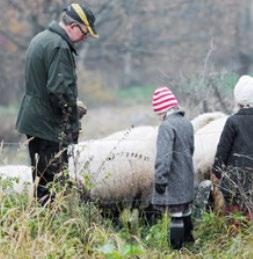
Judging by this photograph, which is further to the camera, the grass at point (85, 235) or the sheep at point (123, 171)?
the sheep at point (123, 171)

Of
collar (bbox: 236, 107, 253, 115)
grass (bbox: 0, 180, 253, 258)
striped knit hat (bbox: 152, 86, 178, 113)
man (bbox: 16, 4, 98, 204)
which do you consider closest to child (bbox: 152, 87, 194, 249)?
striped knit hat (bbox: 152, 86, 178, 113)

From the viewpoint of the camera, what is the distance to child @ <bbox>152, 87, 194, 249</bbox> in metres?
6.30

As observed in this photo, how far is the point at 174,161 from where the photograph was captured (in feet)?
21.0

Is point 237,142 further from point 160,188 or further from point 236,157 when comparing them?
point 160,188

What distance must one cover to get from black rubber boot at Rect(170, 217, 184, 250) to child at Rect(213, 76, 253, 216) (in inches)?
19.0

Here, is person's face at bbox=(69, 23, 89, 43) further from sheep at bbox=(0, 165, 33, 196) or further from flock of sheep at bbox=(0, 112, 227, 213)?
sheep at bbox=(0, 165, 33, 196)

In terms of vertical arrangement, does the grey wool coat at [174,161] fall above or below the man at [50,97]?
below

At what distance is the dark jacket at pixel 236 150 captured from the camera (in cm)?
642

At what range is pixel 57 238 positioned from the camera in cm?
562

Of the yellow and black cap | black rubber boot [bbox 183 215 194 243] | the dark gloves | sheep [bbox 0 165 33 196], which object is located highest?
the yellow and black cap

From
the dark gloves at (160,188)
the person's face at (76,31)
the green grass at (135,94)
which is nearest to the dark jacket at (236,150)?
the dark gloves at (160,188)

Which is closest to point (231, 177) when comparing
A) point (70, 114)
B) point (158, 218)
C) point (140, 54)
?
point (158, 218)

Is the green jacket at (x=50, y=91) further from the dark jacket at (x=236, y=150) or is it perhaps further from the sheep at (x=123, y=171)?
the dark jacket at (x=236, y=150)

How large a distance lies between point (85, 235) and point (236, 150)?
1553 millimetres
